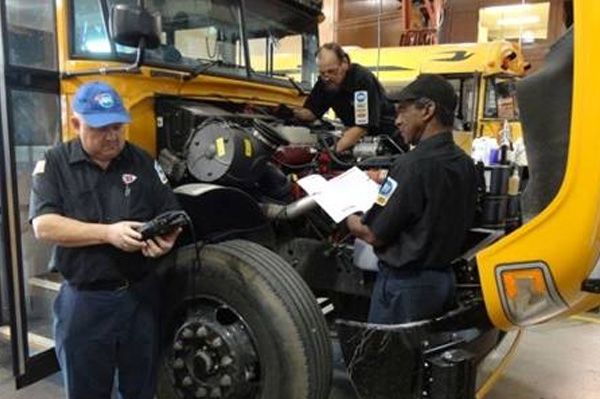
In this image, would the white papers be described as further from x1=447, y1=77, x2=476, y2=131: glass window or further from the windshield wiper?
x1=447, y1=77, x2=476, y2=131: glass window

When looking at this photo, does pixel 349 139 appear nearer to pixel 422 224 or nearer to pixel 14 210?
pixel 422 224

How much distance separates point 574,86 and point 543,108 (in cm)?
21

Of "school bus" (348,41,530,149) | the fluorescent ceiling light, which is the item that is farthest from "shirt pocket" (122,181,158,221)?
the fluorescent ceiling light

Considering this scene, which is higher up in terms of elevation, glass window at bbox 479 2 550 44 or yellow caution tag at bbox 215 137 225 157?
glass window at bbox 479 2 550 44

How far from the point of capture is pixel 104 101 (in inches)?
85.4

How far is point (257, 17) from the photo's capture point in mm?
3803

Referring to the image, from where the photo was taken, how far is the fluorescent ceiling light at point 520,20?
11.7 metres

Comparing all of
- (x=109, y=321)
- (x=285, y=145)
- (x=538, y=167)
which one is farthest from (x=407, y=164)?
(x=109, y=321)

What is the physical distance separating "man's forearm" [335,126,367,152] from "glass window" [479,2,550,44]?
8819 millimetres

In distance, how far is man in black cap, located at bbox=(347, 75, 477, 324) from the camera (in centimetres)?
231

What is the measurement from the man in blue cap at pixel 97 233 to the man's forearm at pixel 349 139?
138 centimetres

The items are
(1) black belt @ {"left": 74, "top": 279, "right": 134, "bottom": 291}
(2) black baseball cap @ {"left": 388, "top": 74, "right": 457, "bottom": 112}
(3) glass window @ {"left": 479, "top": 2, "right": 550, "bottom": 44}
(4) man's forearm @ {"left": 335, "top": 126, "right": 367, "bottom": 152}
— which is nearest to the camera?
(1) black belt @ {"left": 74, "top": 279, "right": 134, "bottom": 291}

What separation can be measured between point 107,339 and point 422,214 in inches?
49.6

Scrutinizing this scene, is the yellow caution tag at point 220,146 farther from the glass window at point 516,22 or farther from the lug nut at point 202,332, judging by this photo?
the glass window at point 516,22
